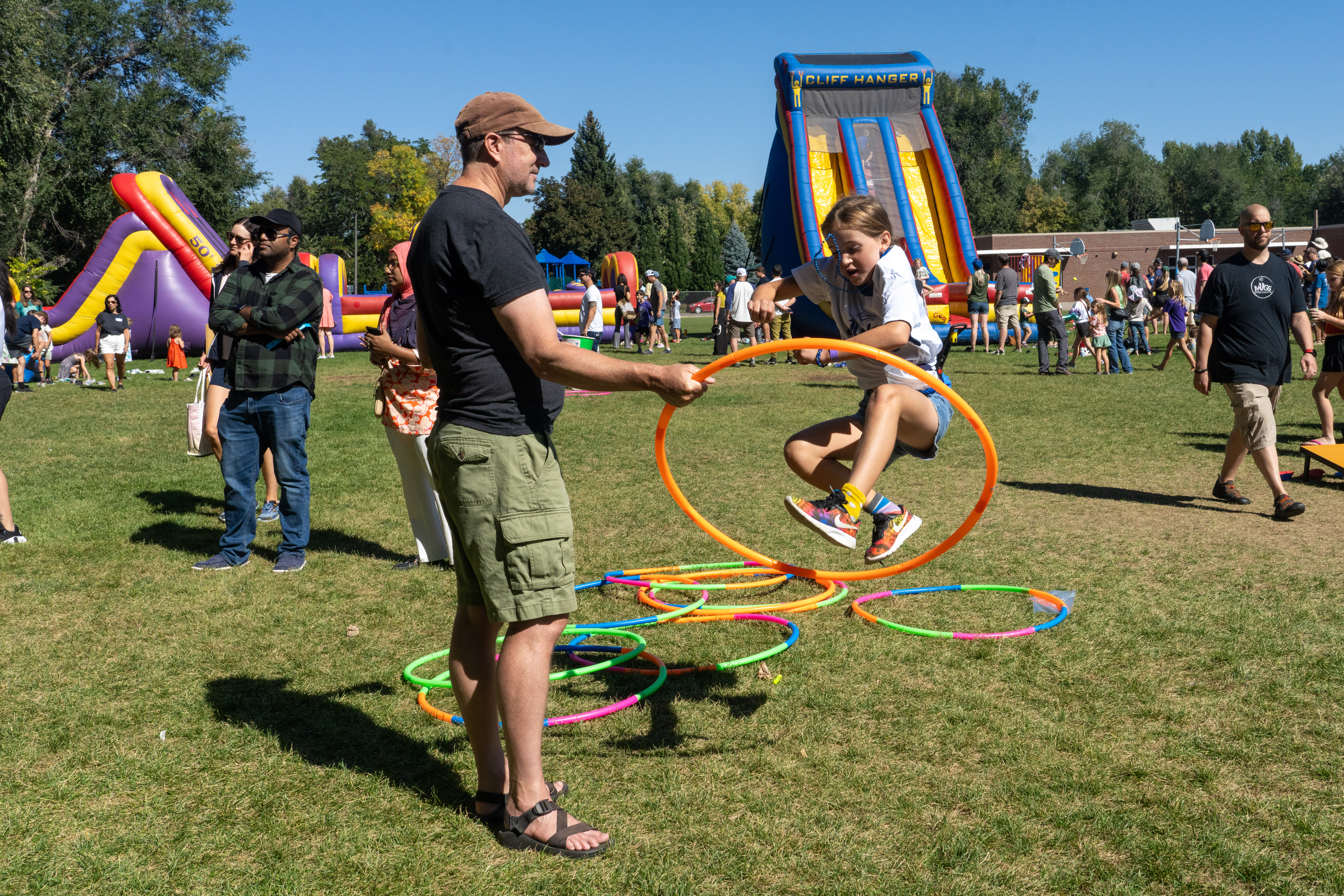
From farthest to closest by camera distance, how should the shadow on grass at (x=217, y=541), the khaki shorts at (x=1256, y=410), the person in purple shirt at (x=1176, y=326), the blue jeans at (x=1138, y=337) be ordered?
1. the blue jeans at (x=1138, y=337)
2. the person in purple shirt at (x=1176, y=326)
3. the khaki shorts at (x=1256, y=410)
4. the shadow on grass at (x=217, y=541)

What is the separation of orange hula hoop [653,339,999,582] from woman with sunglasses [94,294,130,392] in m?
18.6

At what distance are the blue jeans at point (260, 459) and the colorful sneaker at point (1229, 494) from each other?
25.1ft

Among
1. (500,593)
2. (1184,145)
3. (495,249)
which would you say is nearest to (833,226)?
(495,249)

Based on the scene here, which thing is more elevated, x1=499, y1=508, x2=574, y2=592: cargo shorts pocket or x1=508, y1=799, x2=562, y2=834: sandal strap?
x1=499, y1=508, x2=574, y2=592: cargo shorts pocket

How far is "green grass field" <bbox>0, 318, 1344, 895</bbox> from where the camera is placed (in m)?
3.42

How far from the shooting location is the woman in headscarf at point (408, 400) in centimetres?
662

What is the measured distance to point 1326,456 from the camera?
9.46m

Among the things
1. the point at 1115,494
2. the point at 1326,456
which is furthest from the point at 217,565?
the point at 1326,456

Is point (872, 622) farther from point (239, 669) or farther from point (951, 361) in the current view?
point (951, 361)

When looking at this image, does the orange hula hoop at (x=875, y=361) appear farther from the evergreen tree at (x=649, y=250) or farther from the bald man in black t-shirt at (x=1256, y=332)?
the evergreen tree at (x=649, y=250)

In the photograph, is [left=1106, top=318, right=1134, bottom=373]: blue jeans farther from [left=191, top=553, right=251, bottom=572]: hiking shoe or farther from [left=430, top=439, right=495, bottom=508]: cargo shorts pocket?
[left=430, top=439, right=495, bottom=508]: cargo shorts pocket

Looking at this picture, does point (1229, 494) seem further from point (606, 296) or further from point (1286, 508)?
point (606, 296)

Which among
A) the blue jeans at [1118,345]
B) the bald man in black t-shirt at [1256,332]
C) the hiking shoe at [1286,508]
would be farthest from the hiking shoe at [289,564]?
the blue jeans at [1118,345]

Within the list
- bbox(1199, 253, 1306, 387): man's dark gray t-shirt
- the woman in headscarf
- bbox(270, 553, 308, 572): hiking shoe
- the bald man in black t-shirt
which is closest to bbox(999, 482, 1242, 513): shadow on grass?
the bald man in black t-shirt
